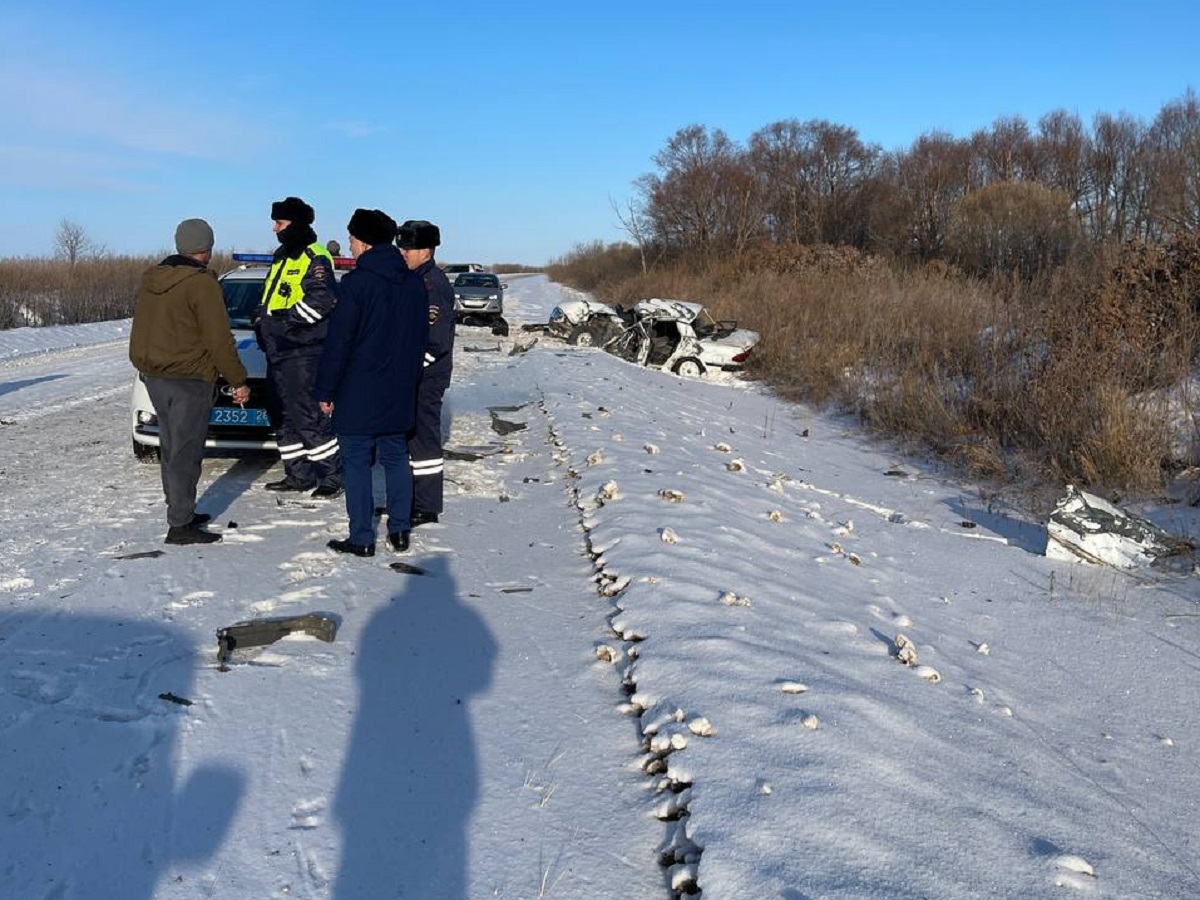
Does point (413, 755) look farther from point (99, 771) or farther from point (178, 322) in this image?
point (178, 322)

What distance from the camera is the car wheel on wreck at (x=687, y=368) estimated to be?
1869 cm

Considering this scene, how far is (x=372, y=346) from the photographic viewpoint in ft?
18.6

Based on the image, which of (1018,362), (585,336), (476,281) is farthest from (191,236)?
(476,281)

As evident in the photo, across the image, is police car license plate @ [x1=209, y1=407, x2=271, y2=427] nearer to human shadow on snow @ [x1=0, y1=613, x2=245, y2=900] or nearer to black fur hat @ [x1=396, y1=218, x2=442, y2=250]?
black fur hat @ [x1=396, y1=218, x2=442, y2=250]

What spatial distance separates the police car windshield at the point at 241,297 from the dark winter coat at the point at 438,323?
121 inches

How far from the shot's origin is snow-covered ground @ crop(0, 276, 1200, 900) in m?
2.92

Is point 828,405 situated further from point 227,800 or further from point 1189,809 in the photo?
point 227,800

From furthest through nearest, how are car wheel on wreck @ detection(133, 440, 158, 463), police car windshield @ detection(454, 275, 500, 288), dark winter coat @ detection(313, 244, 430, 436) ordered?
police car windshield @ detection(454, 275, 500, 288)
car wheel on wreck @ detection(133, 440, 158, 463)
dark winter coat @ detection(313, 244, 430, 436)

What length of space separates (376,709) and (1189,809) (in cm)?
340

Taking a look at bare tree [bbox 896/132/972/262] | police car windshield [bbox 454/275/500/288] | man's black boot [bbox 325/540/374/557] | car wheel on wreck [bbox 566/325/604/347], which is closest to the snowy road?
man's black boot [bbox 325/540/374/557]

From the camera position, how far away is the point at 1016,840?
3.17 metres

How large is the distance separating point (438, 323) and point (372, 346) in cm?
97

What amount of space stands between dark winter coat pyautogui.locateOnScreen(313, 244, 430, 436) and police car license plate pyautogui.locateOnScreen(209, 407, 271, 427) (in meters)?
2.11

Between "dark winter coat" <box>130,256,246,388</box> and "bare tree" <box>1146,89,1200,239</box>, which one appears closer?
"dark winter coat" <box>130,256,246,388</box>
